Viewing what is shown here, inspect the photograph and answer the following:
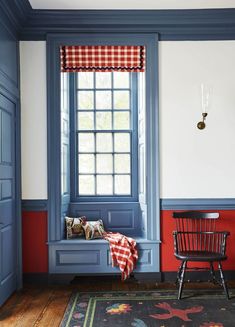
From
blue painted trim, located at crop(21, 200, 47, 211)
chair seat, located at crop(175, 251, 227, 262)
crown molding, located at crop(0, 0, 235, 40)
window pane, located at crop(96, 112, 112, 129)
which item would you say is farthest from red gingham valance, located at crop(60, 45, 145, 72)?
chair seat, located at crop(175, 251, 227, 262)

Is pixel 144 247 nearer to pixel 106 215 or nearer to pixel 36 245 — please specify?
pixel 106 215

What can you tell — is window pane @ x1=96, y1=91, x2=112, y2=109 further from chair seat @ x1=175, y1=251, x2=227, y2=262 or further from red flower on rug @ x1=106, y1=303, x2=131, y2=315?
red flower on rug @ x1=106, y1=303, x2=131, y2=315

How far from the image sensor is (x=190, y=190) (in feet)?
16.2

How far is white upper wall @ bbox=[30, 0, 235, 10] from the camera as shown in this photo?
178 inches

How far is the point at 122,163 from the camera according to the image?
5504mm

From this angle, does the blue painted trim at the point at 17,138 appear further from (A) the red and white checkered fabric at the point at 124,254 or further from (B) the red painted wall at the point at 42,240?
(A) the red and white checkered fabric at the point at 124,254

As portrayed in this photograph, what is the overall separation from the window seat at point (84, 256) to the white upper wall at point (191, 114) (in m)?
0.87

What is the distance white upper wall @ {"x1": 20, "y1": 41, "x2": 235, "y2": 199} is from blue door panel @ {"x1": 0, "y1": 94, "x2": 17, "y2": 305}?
1.72 feet

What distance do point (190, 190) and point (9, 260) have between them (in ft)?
7.22

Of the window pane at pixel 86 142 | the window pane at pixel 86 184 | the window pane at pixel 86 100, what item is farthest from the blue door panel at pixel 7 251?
the window pane at pixel 86 100

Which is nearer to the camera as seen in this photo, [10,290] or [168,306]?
[168,306]

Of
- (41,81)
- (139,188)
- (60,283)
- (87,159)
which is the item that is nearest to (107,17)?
A: (41,81)

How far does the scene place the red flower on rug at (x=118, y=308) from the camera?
3.87 m

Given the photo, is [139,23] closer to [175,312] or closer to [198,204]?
[198,204]
